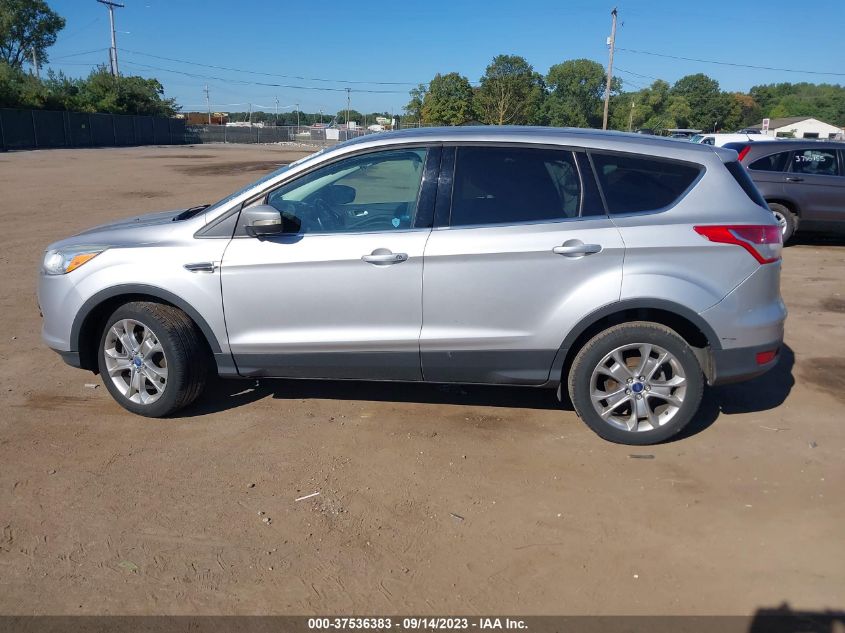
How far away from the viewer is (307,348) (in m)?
4.36

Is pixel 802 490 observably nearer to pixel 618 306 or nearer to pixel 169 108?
pixel 618 306

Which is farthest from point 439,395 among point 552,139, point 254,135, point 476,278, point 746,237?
point 254,135

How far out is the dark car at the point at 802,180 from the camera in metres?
10.8

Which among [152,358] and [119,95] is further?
[119,95]

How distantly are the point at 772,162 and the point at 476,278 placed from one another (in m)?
8.93

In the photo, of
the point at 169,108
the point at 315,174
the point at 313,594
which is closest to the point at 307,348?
the point at 315,174

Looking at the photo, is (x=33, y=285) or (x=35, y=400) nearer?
(x=35, y=400)

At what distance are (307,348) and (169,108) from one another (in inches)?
3033

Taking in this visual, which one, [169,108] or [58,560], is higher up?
[169,108]

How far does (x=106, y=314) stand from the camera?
4.62 meters

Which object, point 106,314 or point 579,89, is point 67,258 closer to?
point 106,314

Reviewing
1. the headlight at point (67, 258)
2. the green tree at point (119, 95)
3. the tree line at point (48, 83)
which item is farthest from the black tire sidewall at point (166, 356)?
the green tree at point (119, 95)

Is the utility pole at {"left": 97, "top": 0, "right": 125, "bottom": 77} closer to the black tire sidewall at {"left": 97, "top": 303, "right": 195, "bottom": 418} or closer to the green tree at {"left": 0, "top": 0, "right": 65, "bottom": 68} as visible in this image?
the green tree at {"left": 0, "top": 0, "right": 65, "bottom": 68}

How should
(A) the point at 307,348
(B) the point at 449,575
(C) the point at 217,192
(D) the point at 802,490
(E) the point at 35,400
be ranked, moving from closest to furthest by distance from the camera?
(B) the point at 449,575 < (D) the point at 802,490 < (A) the point at 307,348 < (E) the point at 35,400 < (C) the point at 217,192
